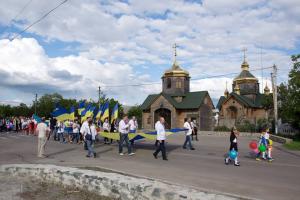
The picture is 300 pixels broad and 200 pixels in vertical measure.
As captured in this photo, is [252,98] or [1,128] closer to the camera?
[1,128]

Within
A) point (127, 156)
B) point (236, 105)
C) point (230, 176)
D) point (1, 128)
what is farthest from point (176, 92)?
point (230, 176)

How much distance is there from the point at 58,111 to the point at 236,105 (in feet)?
133

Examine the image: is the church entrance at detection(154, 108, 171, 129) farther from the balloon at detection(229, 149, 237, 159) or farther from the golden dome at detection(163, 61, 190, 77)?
the balloon at detection(229, 149, 237, 159)

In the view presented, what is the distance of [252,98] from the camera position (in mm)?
60656

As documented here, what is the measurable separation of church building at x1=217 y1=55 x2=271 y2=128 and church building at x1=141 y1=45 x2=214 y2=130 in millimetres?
3404

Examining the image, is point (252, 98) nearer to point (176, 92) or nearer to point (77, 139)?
point (176, 92)

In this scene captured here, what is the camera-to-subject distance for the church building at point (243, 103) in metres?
54.8

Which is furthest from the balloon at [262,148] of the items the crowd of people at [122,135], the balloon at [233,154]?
the balloon at [233,154]

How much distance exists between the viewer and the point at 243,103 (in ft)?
182

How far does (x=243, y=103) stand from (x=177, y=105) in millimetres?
11937

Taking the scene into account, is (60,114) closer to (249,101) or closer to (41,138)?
(41,138)

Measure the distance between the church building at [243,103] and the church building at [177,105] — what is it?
3404 mm

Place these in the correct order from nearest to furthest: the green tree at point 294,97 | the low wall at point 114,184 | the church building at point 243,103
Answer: the low wall at point 114,184
the green tree at point 294,97
the church building at point 243,103

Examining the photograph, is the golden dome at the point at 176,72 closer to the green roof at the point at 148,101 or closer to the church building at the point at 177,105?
the church building at the point at 177,105
